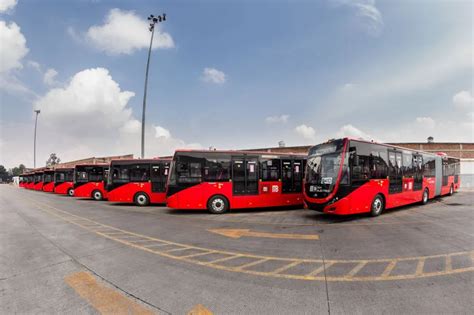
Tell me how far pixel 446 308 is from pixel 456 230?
5.72 metres

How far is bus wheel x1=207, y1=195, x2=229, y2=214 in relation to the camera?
10469 millimetres

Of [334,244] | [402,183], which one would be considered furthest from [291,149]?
[334,244]

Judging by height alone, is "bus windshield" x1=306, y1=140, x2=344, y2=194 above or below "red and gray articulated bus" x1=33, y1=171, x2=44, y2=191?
above

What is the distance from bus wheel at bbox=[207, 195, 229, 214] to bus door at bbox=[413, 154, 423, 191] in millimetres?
10141

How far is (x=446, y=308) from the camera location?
9.25 ft

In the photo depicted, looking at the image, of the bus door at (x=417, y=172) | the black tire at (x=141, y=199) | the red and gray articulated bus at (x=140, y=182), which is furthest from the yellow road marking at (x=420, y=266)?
the black tire at (x=141, y=199)

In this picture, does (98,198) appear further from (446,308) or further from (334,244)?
(446,308)

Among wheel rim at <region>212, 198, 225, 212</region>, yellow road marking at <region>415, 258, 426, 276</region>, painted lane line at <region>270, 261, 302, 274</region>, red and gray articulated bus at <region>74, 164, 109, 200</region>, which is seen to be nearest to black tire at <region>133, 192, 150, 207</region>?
wheel rim at <region>212, 198, 225, 212</region>

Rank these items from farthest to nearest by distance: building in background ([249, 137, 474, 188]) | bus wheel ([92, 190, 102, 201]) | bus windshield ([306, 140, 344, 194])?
building in background ([249, 137, 474, 188]), bus wheel ([92, 190, 102, 201]), bus windshield ([306, 140, 344, 194])

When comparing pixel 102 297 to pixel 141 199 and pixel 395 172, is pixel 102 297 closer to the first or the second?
pixel 141 199

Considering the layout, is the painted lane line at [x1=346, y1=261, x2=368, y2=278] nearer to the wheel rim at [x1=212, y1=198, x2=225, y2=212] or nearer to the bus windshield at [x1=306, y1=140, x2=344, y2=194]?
the bus windshield at [x1=306, y1=140, x2=344, y2=194]

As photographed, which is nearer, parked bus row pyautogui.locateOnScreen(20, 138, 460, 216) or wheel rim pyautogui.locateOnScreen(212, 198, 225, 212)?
parked bus row pyautogui.locateOnScreen(20, 138, 460, 216)

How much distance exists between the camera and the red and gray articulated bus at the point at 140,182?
13891 millimetres

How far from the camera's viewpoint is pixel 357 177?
27.8 ft
